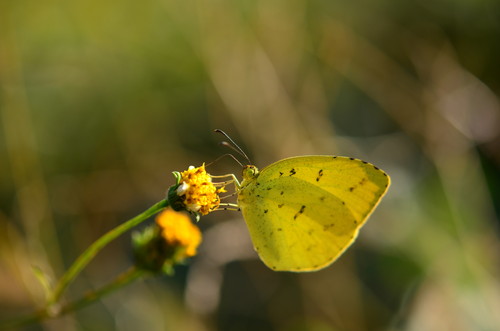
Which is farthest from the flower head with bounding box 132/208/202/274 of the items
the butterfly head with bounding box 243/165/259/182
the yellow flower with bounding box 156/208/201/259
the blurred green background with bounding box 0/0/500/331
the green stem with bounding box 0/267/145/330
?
the blurred green background with bounding box 0/0/500/331

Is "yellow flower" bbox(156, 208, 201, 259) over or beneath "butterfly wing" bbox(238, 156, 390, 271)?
over

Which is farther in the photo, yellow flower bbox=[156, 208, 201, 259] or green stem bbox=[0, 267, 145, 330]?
yellow flower bbox=[156, 208, 201, 259]

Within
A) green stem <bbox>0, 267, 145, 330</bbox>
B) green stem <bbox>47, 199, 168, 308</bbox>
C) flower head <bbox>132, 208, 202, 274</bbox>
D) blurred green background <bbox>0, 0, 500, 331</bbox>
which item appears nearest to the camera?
green stem <bbox>47, 199, 168, 308</bbox>

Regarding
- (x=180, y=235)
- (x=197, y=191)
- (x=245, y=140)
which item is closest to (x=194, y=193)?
(x=197, y=191)

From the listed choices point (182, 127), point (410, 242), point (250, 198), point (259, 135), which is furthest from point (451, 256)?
point (182, 127)

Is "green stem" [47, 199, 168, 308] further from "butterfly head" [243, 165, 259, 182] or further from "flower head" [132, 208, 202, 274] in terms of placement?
"butterfly head" [243, 165, 259, 182]

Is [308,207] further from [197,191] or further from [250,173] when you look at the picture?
[197,191]

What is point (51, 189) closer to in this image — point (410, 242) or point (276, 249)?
point (276, 249)

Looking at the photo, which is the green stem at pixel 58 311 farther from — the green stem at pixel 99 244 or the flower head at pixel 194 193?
the flower head at pixel 194 193
